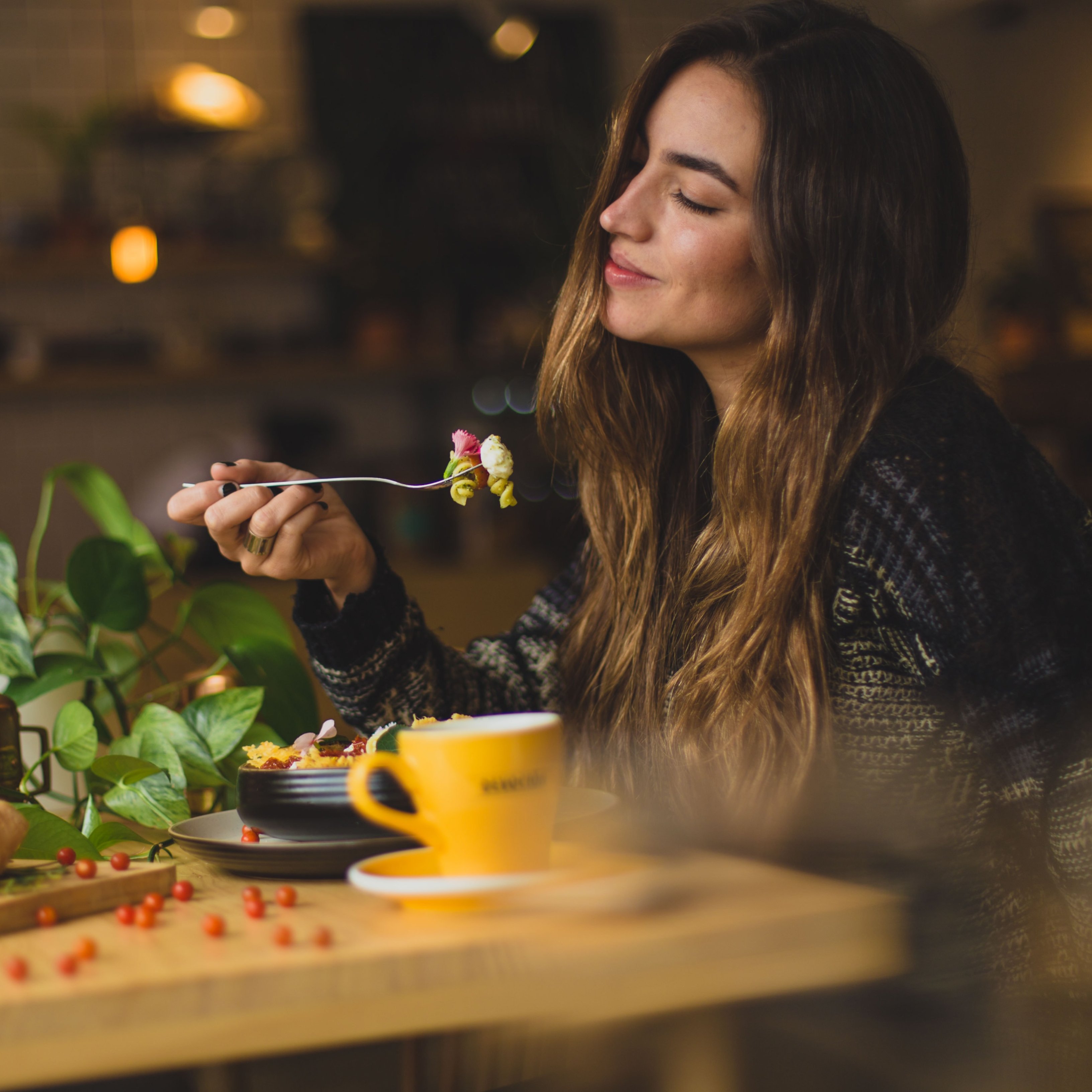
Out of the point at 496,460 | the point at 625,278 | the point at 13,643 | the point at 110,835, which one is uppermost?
the point at 625,278

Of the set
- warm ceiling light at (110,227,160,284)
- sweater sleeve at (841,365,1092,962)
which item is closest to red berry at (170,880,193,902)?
sweater sleeve at (841,365,1092,962)

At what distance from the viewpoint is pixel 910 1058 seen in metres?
0.62

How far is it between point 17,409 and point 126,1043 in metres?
3.62

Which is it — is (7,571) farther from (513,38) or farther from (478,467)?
(513,38)

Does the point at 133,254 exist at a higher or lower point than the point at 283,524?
higher

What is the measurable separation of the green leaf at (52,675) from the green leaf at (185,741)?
0.29 feet

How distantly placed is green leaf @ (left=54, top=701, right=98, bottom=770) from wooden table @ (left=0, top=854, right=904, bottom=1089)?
0.39 m

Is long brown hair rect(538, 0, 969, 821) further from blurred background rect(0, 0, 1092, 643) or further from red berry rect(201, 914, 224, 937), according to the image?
blurred background rect(0, 0, 1092, 643)

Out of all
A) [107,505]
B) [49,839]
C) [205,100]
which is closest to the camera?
[49,839]

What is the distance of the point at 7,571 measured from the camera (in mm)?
918

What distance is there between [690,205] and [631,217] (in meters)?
0.05

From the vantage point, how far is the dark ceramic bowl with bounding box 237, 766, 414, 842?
0.59m

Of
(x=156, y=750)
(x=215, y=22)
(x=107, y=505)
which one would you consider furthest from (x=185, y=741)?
(x=215, y=22)

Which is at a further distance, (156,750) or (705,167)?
(705,167)
